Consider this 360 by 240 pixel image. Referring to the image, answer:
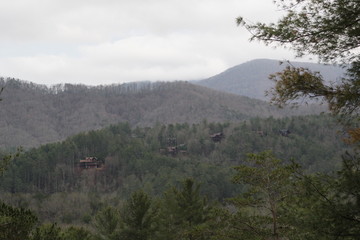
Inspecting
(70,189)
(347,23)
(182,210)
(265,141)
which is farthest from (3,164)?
(265,141)

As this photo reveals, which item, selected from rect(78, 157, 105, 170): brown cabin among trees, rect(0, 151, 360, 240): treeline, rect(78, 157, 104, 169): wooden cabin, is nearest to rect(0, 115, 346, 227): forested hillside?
rect(78, 157, 105, 170): brown cabin among trees

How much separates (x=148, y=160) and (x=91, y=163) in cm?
1924

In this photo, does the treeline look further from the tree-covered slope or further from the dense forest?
the tree-covered slope

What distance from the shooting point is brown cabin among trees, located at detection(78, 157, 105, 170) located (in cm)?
11969

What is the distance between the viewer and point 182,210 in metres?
27.6

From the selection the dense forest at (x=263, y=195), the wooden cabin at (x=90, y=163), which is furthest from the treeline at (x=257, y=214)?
the wooden cabin at (x=90, y=163)

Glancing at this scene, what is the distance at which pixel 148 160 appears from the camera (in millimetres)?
122438

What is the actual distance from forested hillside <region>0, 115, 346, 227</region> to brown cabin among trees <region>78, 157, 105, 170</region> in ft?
5.08

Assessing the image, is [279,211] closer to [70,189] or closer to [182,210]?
[182,210]

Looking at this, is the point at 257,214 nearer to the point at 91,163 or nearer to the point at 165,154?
the point at 91,163

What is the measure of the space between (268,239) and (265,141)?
13455cm

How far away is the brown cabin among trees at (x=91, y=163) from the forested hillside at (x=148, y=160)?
1.55 metres

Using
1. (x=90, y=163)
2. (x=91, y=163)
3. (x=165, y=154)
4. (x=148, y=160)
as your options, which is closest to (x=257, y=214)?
(x=148, y=160)

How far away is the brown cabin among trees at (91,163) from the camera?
120 meters
